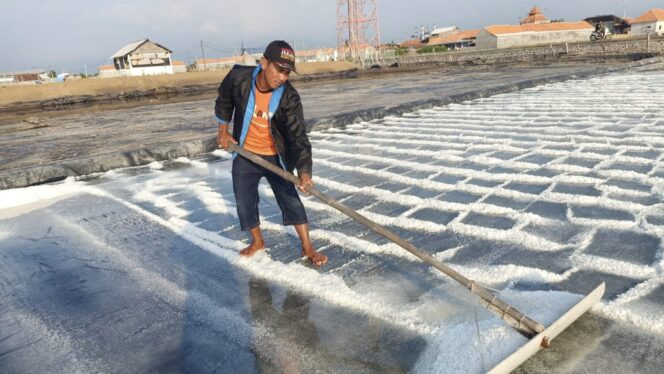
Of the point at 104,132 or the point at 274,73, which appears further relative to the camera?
the point at 104,132

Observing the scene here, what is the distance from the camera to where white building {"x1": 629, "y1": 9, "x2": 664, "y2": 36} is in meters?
41.5

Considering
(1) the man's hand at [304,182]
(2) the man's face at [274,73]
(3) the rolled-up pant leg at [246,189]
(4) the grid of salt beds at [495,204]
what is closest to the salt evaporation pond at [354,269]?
(4) the grid of salt beds at [495,204]

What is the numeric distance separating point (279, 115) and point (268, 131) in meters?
0.13

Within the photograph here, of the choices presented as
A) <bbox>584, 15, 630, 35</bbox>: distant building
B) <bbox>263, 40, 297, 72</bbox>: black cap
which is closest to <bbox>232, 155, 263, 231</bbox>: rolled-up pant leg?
<bbox>263, 40, 297, 72</bbox>: black cap

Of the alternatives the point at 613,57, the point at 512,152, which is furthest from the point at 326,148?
the point at 613,57

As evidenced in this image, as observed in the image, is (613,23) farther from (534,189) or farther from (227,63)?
(534,189)

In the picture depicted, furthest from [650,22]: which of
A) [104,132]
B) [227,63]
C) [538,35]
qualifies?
[104,132]

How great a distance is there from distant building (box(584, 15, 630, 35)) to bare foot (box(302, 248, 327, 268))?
157ft

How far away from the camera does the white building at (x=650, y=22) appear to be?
136 ft

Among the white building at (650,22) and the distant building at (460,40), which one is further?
the distant building at (460,40)

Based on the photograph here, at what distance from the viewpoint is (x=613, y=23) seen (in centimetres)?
4188

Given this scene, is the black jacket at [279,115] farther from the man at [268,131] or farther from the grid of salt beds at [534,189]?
the grid of salt beds at [534,189]

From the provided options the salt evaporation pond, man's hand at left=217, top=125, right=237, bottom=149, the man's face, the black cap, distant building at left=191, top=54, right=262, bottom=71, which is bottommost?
the salt evaporation pond

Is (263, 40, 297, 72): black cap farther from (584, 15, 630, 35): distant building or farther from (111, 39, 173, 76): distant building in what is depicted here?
(584, 15, 630, 35): distant building
